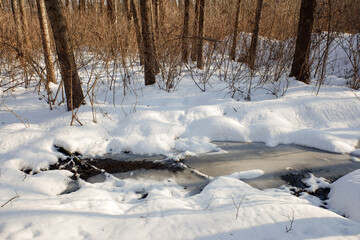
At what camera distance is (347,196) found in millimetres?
2326

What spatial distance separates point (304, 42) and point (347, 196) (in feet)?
13.3

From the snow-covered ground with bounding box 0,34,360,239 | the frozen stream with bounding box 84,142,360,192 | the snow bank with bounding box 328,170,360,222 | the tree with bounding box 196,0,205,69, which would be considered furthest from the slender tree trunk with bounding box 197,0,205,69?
the snow bank with bounding box 328,170,360,222

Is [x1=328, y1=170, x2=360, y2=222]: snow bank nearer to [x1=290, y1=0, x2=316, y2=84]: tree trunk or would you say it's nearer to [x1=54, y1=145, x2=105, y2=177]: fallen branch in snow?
[x1=54, y1=145, x2=105, y2=177]: fallen branch in snow

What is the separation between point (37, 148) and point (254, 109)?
3.79 metres

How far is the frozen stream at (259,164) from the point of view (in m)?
2.90

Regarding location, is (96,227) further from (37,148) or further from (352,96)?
(352,96)

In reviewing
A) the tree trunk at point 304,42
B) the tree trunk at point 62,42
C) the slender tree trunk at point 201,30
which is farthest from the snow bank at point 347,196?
the slender tree trunk at point 201,30

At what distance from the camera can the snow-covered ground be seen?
1.88 meters

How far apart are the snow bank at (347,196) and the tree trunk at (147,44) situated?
13.6 ft

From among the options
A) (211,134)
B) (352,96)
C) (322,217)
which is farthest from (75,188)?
(352,96)

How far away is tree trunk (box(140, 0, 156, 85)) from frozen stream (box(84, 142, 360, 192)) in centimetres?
256

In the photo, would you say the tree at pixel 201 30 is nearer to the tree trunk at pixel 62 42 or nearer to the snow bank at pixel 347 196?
the tree trunk at pixel 62 42

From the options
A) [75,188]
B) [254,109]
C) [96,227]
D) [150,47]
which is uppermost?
[150,47]

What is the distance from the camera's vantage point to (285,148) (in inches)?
142
